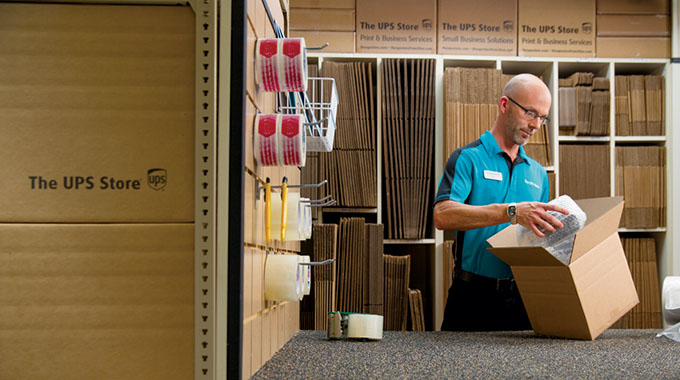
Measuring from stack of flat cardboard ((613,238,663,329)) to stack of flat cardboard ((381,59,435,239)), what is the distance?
1093 millimetres

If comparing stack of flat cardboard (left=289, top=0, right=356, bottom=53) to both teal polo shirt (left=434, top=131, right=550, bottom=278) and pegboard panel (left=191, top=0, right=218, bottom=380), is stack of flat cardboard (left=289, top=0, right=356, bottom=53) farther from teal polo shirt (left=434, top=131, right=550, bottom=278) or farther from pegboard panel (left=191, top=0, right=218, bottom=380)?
pegboard panel (left=191, top=0, right=218, bottom=380)

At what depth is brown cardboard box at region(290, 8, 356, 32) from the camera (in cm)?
348

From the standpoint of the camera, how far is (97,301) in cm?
99

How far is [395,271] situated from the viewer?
3342 mm

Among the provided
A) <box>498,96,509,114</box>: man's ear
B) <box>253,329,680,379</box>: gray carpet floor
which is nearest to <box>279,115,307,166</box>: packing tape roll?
<box>253,329,680,379</box>: gray carpet floor

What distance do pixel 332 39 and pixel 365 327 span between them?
218cm

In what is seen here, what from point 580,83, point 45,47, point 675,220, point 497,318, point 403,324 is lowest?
point 403,324

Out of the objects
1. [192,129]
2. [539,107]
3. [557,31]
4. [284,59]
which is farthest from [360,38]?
[192,129]

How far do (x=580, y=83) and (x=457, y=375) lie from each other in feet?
8.90

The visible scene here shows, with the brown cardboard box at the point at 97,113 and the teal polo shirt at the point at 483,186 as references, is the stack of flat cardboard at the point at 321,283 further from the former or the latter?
the brown cardboard box at the point at 97,113

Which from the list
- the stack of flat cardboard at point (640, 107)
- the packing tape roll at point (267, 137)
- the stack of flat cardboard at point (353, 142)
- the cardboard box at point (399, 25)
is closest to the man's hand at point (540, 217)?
the packing tape roll at point (267, 137)

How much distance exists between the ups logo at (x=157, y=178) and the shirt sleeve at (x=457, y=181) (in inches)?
55.0

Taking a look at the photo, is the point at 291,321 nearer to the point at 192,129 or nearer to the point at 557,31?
the point at 192,129

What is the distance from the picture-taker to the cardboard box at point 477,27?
351cm
